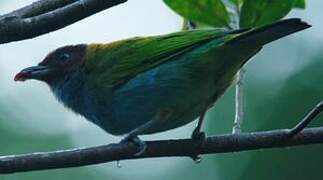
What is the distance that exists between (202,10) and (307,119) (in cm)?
67

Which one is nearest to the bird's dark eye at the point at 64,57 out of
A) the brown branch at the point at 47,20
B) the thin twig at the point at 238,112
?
the thin twig at the point at 238,112

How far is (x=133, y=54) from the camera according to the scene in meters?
4.69

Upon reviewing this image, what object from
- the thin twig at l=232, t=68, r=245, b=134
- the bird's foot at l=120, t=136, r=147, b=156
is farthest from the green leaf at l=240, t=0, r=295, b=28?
the bird's foot at l=120, t=136, r=147, b=156

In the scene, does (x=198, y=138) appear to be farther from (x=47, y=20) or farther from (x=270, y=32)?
(x=47, y=20)

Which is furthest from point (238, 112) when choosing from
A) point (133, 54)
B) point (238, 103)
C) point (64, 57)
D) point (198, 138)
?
point (64, 57)

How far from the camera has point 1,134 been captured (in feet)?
32.2

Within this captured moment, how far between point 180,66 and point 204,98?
0.20m

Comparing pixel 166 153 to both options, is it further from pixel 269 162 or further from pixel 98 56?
pixel 269 162

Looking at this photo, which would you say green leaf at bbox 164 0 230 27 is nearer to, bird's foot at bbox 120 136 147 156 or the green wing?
the green wing

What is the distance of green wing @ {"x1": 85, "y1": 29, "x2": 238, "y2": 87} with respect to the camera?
4.36m

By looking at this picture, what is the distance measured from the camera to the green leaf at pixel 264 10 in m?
3.71

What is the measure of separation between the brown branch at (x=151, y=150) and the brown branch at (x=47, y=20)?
401 millimetres

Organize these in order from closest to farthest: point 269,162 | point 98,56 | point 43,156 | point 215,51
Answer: point 43,156 → point 215,51 → point 98,56 → point 269,162

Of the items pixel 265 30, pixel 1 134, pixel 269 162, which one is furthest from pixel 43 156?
pixel 1 134
